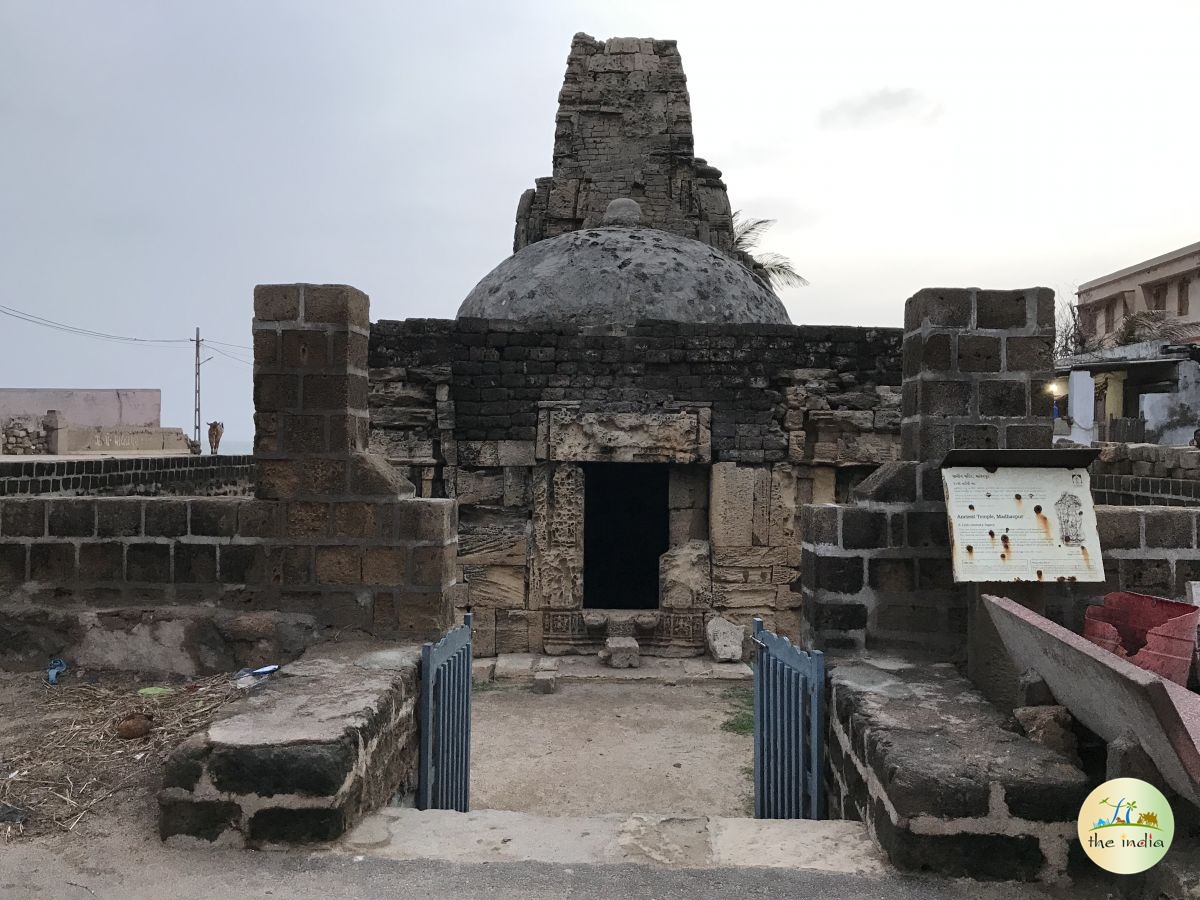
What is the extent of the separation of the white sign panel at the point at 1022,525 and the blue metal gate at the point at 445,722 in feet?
7.46

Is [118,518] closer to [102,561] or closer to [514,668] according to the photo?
[102,561]

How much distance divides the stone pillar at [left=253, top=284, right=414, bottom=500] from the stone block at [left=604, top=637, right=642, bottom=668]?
4216 millimetres

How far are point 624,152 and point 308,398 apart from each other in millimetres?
8610

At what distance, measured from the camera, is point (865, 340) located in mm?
8648

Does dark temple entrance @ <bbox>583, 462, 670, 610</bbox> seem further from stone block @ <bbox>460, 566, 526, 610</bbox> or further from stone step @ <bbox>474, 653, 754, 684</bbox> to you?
stone step @ <bbox>474, 653, 754, 684</bbox>

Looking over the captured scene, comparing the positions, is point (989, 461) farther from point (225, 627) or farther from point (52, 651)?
point (52, 651)

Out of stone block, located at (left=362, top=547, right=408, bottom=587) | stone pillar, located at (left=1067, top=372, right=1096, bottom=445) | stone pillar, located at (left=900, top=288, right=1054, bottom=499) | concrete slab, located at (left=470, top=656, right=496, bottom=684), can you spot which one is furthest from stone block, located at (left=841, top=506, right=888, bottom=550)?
stone pillar, located at (left=1067, top=372, right=1096, bottom=445)

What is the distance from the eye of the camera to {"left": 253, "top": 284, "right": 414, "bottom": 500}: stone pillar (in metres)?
4.32

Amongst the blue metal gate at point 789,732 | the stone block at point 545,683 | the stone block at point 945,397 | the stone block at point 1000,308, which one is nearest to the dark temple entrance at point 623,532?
the stone block at point 545,683

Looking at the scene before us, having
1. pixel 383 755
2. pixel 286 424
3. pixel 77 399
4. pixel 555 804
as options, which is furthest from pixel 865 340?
pixel 77 399

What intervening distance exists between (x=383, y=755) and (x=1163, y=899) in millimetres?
2509

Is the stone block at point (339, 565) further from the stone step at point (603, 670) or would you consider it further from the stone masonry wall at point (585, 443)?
the stone masonry wall at point (585, 443)

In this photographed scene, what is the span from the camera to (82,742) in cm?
342

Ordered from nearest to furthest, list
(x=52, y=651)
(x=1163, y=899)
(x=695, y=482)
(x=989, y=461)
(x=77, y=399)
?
(x=1163, y=899) → (x=989, y=461) → (x=52, y=651) → (x=695, y=482) → (x=77, y=399)
